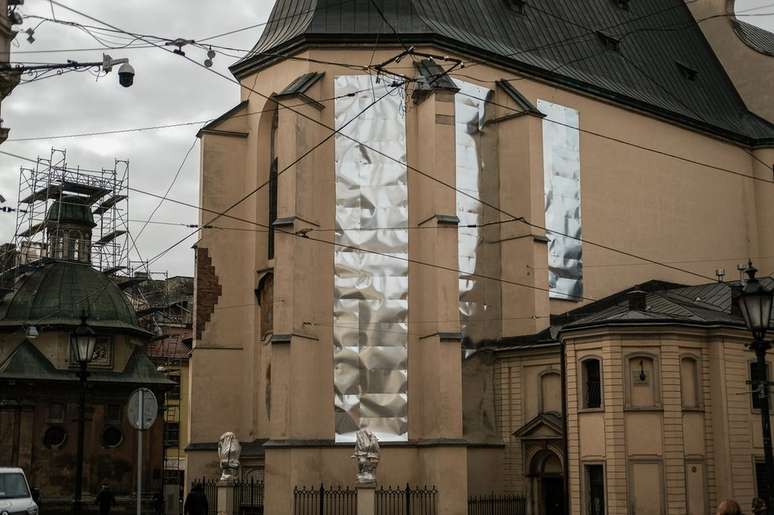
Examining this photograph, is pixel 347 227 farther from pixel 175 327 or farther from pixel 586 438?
pixel 175 327

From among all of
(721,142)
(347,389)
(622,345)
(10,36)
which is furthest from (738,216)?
(10,36)

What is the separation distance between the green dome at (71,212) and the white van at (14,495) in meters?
30.6

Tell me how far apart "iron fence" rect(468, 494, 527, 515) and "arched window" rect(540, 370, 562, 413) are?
2691 millimetres

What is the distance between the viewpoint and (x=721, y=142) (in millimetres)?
41406

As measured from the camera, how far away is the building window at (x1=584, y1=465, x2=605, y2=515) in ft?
92.5

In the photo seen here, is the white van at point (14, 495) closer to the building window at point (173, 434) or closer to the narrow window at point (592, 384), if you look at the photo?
the narrow window at point (592, 384)

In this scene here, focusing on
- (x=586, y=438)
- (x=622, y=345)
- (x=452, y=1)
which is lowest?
(x=586, y=438)

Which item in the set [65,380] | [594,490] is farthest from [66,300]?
[594,490]

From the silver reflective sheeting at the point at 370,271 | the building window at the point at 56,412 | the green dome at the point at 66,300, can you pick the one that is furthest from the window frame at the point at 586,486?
the green dome at the point at 66,300

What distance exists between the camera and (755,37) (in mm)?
46906

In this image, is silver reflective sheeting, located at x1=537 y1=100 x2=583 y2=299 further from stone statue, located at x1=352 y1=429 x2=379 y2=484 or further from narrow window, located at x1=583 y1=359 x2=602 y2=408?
stone statue, located at x1=352 y1=429 x2=379 y2=484

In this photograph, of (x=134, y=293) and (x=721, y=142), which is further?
(x=134, y=293)

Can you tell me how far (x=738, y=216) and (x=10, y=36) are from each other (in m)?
30.1

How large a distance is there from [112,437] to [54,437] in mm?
2477
